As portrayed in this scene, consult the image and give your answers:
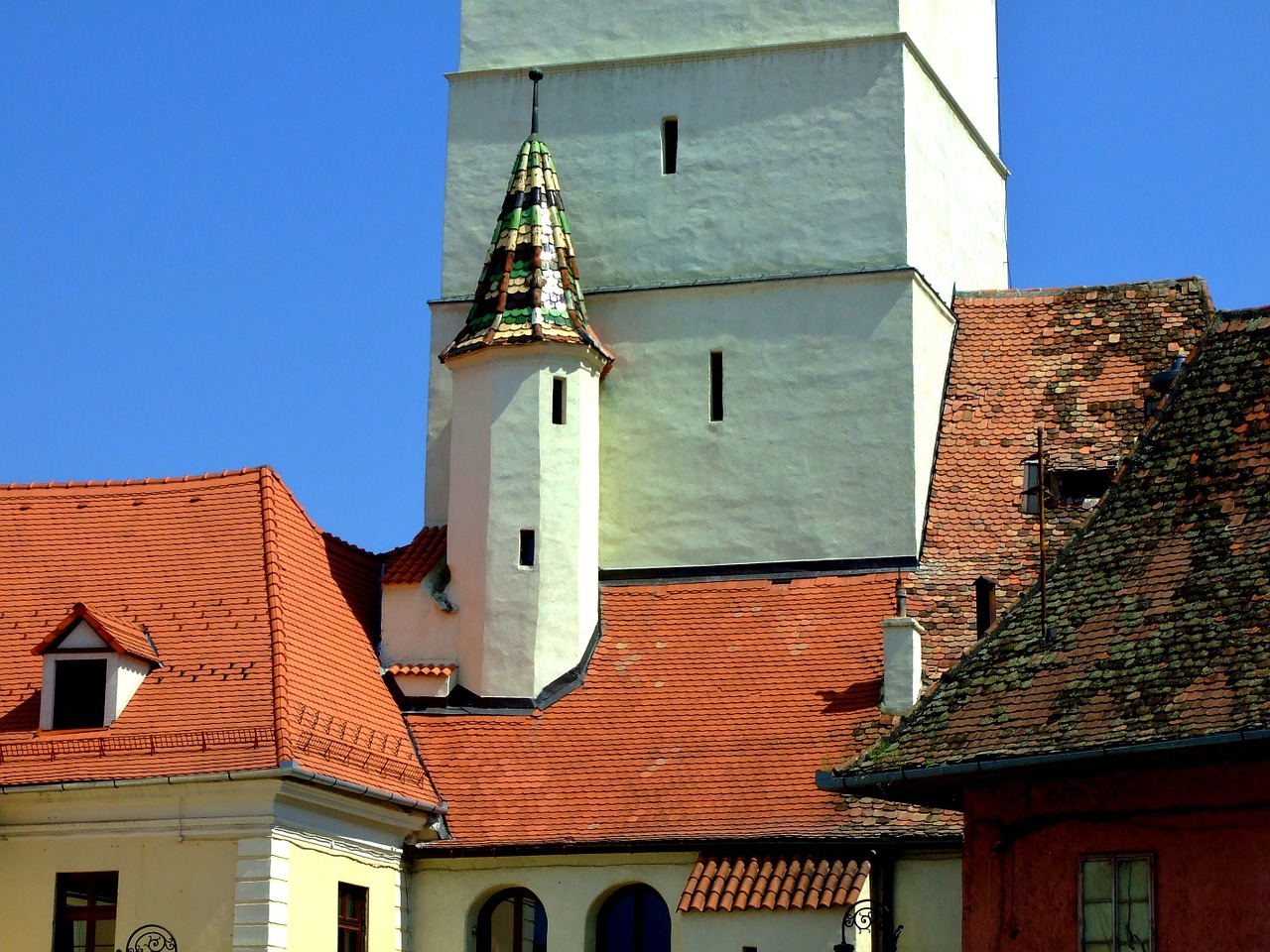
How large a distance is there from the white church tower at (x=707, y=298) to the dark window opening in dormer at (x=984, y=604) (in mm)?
1402

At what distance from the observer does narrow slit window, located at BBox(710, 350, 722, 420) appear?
3691 centimetres

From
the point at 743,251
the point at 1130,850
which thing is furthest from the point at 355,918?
the point at 743,251

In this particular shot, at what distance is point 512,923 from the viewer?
32562mm

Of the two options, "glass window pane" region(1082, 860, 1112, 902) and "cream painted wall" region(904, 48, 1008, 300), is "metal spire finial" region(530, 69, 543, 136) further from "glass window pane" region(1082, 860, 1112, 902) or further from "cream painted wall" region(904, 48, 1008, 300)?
"glass window pane" region(1082, 860, 1112, 902)

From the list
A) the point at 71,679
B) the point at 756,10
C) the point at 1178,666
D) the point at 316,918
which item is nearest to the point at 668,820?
the point at 316,918

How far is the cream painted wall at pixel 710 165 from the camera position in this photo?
37281mm

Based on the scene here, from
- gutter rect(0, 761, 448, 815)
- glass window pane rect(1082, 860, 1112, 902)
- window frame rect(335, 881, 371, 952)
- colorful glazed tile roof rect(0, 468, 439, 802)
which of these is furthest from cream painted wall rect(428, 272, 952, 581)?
glass window pane rect(1082, 860, 1112, 902)

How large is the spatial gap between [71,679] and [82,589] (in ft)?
6.43

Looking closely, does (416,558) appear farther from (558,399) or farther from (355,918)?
(355,918)

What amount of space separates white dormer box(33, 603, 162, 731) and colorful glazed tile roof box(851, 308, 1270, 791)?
32.1ft

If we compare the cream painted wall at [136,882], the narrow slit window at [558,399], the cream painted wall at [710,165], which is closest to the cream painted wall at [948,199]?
the cream painted wall at [710,165]

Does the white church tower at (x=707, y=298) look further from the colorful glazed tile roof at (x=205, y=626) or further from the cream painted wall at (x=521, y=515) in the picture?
the colorful glazed tile roof at (x=205, y=626)

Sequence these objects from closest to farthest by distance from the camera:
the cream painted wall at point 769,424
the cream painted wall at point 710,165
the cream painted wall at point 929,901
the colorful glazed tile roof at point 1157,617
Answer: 1. the colorful glazed tile roof at point 1157,617
2. the cream painted wall at point 929,901
3. the cream painted wall at point 769,424
4. the cream painted wall at point 710,165

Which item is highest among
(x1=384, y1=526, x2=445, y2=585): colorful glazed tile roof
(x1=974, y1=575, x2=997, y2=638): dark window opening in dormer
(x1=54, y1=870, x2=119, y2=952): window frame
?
(x1=384, y1=526, x2=445, y2=585): colorful glazed tile roof
